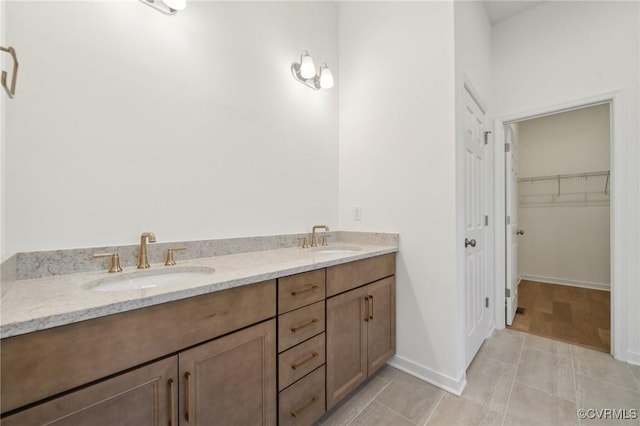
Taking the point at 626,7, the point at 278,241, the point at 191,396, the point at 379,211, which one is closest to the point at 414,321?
the point at 379,211

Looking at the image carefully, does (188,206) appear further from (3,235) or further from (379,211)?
(379,211)

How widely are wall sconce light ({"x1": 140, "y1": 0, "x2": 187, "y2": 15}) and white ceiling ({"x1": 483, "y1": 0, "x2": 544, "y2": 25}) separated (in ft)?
8.27

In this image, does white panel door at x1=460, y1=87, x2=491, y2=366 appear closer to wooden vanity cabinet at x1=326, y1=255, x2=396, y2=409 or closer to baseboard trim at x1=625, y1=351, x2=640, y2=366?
wooden vanity cabinet at x1=326, y1=255, x2=396, y2=409

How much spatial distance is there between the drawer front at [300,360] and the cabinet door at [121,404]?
0.43 metres

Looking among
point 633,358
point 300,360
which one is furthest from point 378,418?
point 633,358

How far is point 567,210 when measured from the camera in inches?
150

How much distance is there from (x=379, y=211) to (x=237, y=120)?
117cm

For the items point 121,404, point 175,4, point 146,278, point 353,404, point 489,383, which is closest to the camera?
point 121,404

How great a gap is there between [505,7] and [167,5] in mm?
2802

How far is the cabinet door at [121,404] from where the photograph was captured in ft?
2.06

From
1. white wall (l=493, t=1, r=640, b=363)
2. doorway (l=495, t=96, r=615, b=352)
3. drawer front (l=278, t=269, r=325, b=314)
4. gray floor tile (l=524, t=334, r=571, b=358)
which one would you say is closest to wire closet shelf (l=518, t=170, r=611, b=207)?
doorway (l=495, t=96, r=615, b=352)

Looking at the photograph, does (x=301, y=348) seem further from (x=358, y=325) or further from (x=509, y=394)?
(x=509, y=394)

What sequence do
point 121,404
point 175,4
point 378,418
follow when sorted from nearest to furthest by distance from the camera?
point 121,404 < point 175,4 < point 378,418

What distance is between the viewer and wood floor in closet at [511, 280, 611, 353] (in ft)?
7.47
